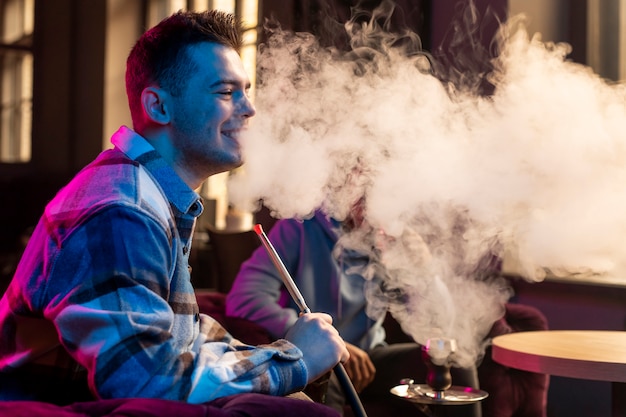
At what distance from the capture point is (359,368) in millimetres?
2750

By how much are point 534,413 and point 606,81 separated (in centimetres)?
173

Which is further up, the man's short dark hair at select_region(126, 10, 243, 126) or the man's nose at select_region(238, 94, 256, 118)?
the man's short dark hair at select_region(126, 10, 243, 126)

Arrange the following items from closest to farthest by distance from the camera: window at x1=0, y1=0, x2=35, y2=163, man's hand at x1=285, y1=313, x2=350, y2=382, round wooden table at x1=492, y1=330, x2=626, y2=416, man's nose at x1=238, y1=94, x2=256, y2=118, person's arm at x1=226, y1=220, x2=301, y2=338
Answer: man's hand at x1=285, y1=313, x2=350, y2=382
man's nose at x1=238, y1=94, x2=256, y2=118
round wooden table at x1=492, y1=330, x2=626, y2=416
person's arm at x1=226, y1=220, x2=301, y2=338
window at x1=0, y1=0, x2=35, y2=163

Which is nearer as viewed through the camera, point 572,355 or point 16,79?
point 572,355

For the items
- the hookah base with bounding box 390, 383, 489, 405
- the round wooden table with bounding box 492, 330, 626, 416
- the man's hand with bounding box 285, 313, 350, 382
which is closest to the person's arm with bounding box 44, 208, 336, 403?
the man's hand with bounding box 285, 313, 350, 382

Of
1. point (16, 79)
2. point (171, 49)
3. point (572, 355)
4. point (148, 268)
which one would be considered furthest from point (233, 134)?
point (16, 79)

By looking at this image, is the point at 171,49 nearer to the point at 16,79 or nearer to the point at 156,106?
the point at 156,106

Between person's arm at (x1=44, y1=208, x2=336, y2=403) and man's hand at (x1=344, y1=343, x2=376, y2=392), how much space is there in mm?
1506

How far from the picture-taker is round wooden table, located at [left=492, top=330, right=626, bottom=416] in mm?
2105

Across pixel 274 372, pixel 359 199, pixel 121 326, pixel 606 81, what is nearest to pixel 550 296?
pixel 606 81

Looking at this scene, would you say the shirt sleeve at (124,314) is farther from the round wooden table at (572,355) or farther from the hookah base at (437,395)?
the round wooden table at (572,355)

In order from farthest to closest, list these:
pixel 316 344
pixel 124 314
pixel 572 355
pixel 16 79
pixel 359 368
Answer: pixel 16 79 → pixel 359 368 → pixel 572 355 → pixel 316 344 → pixel 124 314

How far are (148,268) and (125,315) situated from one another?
83mm

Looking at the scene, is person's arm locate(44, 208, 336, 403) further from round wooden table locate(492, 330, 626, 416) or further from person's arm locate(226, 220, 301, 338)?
person's arm locate(226, 220, 301, 338)
